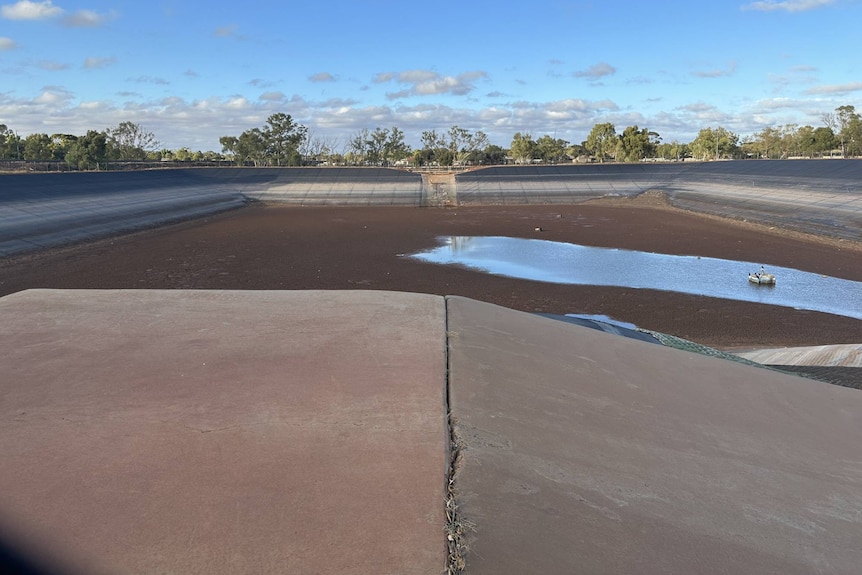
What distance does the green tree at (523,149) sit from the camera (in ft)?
285

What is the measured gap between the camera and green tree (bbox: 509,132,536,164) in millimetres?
86750

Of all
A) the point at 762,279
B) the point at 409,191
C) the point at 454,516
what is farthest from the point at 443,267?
the point at 409,191

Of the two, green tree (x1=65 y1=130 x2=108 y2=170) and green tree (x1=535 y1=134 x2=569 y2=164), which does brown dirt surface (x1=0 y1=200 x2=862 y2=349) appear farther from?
green tree (x1=535 y1=134 x2=569 y2=164)

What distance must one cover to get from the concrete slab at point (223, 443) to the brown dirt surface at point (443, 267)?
30.8 ft

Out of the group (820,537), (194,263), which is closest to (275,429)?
(820,537)

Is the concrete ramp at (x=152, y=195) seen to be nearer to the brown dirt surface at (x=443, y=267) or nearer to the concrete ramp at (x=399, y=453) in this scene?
the brown dirt surface at (x=443, y=267)

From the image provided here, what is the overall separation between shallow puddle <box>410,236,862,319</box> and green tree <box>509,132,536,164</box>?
6321 cm

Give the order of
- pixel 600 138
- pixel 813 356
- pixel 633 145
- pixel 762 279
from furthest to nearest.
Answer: pixel 600 138 → pixel 633 145 → pixel 762 279 → pixel 813 356

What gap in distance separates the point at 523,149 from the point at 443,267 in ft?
230

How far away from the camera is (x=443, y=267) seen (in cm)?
2025

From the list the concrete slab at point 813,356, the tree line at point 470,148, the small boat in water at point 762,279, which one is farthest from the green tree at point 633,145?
the concrete slab at point 813,356

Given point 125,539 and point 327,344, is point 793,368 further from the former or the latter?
point 125,539

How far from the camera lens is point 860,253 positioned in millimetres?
22516

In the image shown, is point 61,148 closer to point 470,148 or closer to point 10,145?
point 10,145
